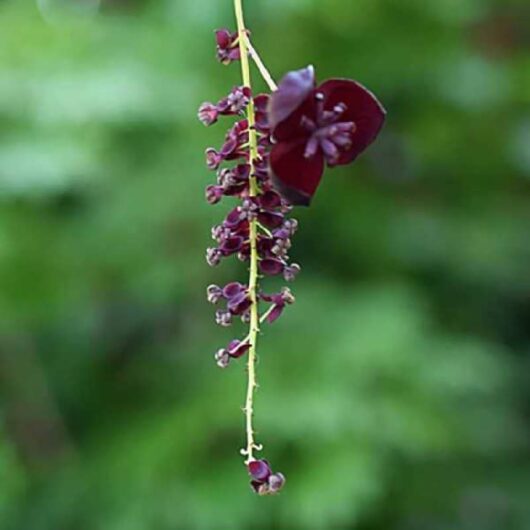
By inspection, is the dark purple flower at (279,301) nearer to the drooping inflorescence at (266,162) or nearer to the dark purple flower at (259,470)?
the drooping inflorescence at (266,162)

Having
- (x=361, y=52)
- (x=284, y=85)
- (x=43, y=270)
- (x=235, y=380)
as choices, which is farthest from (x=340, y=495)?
(x=284, y=85)

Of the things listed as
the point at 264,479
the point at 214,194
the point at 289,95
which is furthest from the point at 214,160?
the point at 264,479

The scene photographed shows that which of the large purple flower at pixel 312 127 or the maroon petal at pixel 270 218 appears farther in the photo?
the maroon petal at pixel 270 218

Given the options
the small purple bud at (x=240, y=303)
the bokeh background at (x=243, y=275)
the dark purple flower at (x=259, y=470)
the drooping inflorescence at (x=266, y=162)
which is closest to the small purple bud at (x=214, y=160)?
the drooping inflorescence at (x=266, y=162)

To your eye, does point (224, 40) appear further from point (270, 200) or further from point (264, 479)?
point (264, 479)

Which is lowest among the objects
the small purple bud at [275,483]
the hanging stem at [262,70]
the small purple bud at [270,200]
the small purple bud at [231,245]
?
A: the small purple bud at [275,483]

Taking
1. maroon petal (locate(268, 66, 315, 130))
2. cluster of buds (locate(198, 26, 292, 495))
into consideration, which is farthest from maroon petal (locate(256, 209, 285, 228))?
maroon petal (locate(268, 66, 315, 130))

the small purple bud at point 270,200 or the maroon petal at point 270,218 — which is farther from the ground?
the small purple bud at point 270,200

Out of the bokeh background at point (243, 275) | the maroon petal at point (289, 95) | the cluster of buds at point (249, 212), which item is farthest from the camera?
the bokeh background at point (243, 275)
